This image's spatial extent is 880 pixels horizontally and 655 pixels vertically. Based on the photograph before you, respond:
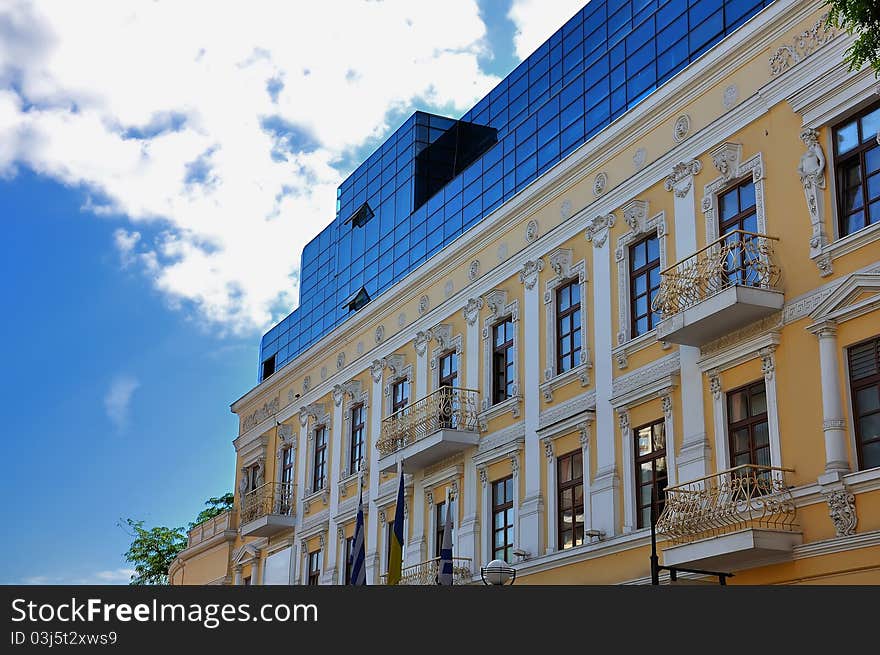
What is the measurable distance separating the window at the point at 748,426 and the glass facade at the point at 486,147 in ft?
20.3

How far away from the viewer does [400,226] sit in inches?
1313

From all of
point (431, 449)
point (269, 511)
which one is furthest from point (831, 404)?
point (269, 511)

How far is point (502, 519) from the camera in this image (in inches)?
1026

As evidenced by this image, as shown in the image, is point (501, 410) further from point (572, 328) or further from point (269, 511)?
point (269, 511)

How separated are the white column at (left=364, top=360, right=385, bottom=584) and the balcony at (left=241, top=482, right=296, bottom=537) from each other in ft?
16.2

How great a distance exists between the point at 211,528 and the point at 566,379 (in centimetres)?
2031

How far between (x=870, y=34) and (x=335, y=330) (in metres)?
21.9

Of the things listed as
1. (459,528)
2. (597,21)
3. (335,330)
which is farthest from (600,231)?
(335,330)

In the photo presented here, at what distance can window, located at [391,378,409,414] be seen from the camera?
101 ft

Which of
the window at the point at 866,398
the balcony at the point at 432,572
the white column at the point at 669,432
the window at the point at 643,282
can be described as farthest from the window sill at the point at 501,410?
the window at the point at 866,398
